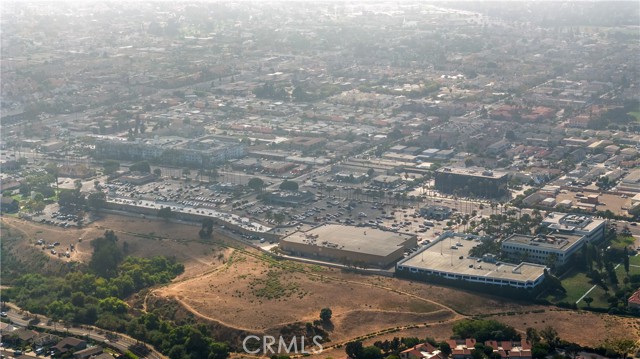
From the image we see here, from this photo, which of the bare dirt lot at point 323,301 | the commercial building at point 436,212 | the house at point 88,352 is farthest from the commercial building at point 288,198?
the house at point 88,352

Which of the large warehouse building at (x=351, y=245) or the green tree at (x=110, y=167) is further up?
the large warehouse building at (x=351, y=245)

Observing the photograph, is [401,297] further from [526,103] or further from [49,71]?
[49,71]

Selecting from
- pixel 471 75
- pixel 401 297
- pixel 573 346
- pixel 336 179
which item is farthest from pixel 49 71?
Answer: pixel 573 346

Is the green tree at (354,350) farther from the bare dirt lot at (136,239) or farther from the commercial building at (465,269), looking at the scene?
the bare dirt lot at (136,239)

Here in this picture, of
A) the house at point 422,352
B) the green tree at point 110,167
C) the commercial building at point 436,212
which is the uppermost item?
the house at point 422,352

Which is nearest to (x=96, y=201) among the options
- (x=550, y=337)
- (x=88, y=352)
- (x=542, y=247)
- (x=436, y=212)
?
(x=436, y=212)

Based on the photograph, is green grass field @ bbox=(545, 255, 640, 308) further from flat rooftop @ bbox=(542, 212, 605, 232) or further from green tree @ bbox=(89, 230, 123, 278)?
green tree @ bbox=(89, 230, 123, 278)

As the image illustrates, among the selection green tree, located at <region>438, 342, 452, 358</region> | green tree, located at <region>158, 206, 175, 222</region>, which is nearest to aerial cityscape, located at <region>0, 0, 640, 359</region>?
green tree, located at <region>438, 342, 452, 358</region>
